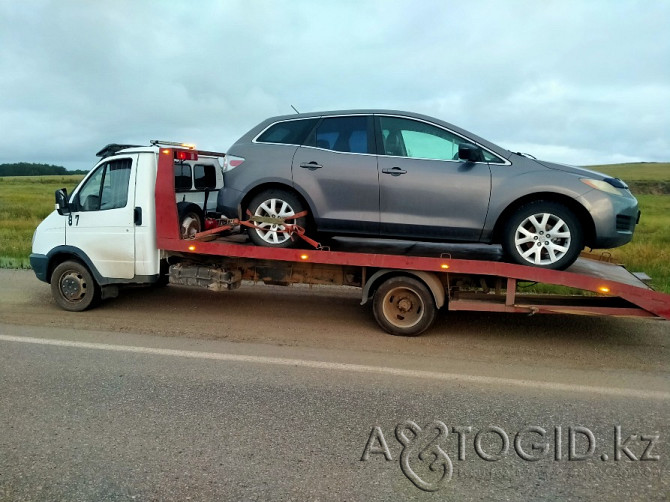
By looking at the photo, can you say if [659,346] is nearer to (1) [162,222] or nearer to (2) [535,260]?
(2) [535,260]

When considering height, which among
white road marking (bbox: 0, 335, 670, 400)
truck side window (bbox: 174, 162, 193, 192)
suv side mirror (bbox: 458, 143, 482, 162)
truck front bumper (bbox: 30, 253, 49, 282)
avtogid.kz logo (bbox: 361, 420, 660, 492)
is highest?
suv side mirror (bbox: 458, 143, 482, 162)

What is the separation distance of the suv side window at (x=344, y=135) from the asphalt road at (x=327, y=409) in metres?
2.08

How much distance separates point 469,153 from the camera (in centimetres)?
564

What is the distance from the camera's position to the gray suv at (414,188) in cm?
555

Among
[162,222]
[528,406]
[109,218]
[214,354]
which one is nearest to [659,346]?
[528,406]

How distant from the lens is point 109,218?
6594mm

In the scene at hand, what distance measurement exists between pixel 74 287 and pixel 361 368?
13.2 ft

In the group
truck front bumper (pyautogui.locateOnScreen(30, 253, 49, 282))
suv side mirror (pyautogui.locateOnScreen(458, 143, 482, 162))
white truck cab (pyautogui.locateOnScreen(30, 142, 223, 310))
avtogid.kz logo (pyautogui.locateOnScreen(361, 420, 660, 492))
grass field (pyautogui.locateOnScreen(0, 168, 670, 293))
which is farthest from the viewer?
grass field (pyautogui.locateOnScreen(0, 168, 670, 293))

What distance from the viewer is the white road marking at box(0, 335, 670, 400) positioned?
4457 millimetres

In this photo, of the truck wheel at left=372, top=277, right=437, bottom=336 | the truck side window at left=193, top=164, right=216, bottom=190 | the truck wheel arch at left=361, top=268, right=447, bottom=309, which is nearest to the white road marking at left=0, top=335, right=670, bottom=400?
the truck wheel at left=372, top=277, right=437, bottom=336

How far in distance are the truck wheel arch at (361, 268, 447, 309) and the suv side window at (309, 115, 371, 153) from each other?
1.39m

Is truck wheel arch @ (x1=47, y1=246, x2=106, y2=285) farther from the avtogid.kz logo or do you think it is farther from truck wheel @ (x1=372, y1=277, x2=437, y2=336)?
the avtogid.kz logo

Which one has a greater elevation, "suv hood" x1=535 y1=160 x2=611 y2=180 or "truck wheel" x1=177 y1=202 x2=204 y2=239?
"suv hood" x1=535 y1=160 x2=611 y2=180

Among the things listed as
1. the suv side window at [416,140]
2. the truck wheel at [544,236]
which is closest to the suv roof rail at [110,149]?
the suv side window at [416,140]
